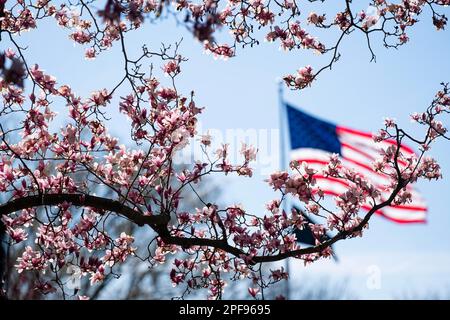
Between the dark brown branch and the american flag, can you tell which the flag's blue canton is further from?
the dark brown branch

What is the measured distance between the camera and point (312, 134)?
14172 millimetres

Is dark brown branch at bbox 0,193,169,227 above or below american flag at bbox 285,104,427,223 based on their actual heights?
below

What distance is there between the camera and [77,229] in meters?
6.42

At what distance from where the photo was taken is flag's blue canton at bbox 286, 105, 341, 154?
45.0ft

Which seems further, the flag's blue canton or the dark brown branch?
the flag's blue canton

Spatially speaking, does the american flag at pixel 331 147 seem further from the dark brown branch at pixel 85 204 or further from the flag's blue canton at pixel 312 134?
the dark brown branch at pixel 85 204

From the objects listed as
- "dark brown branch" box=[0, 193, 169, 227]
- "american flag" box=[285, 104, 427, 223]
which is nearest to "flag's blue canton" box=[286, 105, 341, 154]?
"american flag" box=[285, 104, 427, 223]

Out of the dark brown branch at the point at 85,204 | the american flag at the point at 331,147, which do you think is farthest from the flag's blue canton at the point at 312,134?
the dark brown branch at the point at 85,204

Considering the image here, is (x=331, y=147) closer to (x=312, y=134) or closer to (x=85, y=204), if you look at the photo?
(x=312, y=134)

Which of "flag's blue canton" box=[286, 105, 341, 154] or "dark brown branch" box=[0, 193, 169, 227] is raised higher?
"flag's blue canton" box=[286, 105, 341, 154]
